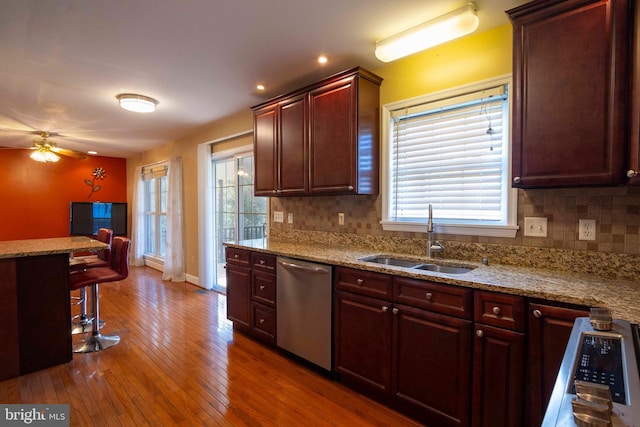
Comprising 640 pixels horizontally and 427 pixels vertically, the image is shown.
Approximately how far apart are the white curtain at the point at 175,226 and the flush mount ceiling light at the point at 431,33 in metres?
4.09

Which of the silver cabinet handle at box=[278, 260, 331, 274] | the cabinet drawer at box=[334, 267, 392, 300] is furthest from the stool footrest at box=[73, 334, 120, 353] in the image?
the cabinet drawer at box=[334, 267, 392, 300]

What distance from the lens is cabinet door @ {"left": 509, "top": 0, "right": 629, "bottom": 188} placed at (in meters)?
1.48

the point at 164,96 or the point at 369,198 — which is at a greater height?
the point at 164,96

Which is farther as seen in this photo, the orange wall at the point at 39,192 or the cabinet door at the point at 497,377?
the orange wall at the point at 39,192

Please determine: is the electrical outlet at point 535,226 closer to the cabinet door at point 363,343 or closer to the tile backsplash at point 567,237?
the tile backsplash at point 567,237

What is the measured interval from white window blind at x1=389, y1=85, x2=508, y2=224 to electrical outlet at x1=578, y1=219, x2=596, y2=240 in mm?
396

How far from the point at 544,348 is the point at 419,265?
35.1 inches

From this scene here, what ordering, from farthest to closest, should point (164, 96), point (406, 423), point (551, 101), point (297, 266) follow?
point (164, 96) → point (297, 266) → point (406, 423) → point (551, 101)

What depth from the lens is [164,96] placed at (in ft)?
11.2

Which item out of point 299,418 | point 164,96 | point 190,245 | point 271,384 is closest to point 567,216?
point 299,418

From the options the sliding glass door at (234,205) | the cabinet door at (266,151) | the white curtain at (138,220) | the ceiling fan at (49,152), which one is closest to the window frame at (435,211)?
the cabinet door at (266,151)

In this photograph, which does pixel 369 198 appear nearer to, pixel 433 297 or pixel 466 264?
pixel 466 264

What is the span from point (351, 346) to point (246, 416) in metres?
0.76

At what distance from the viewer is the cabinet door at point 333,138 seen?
8.23 feet
